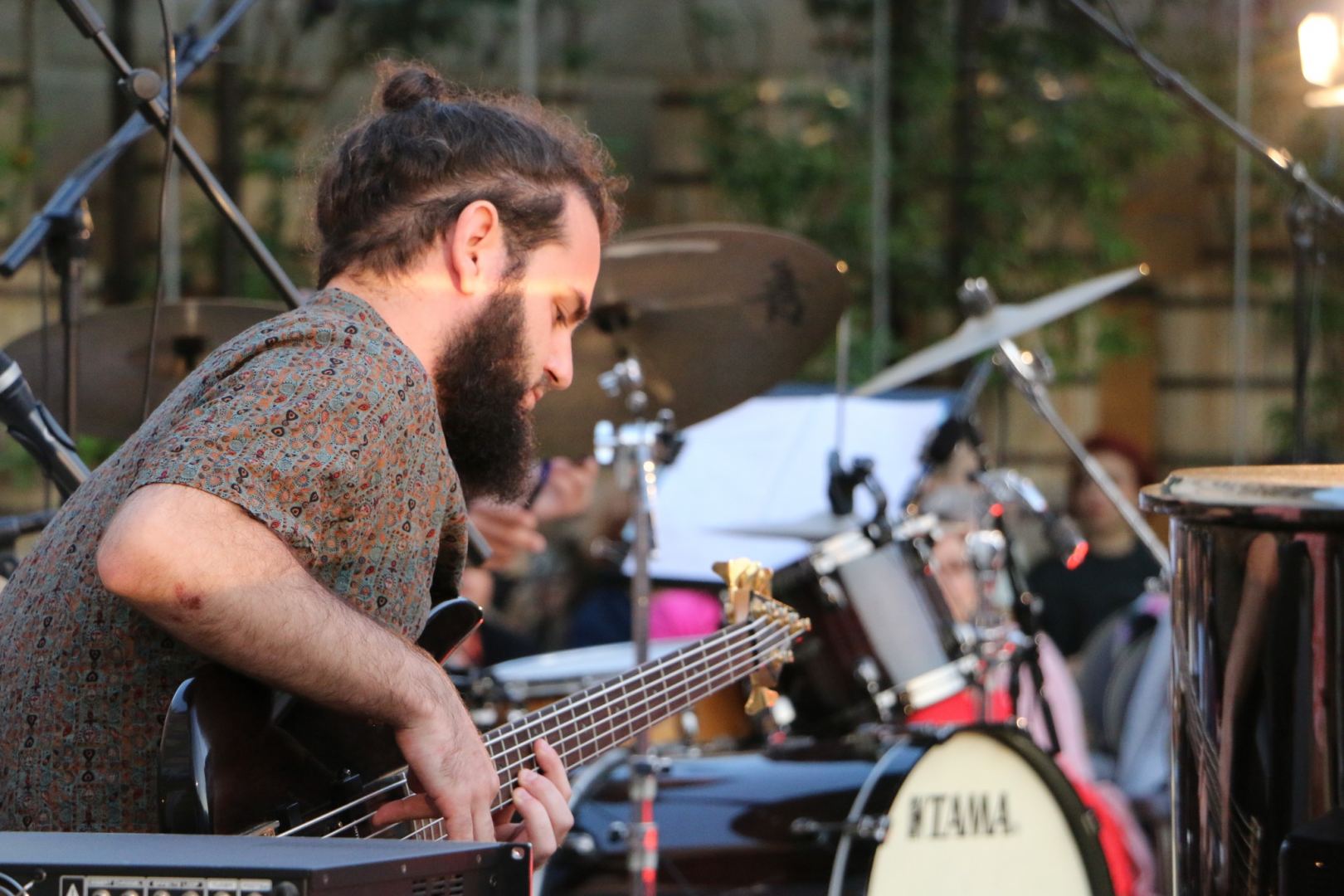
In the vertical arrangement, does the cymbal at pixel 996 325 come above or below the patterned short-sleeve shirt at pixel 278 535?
above

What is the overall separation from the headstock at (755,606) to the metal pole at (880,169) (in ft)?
13.3

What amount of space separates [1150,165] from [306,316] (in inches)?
230

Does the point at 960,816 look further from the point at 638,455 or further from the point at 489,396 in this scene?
the point at 489,396

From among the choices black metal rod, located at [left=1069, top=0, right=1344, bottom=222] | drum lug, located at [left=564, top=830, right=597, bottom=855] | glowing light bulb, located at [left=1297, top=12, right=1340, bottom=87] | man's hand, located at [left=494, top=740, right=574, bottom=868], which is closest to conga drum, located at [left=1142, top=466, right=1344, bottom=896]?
man's hand, located at [left=494, top=740, right=574, bottom=868]

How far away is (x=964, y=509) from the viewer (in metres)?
4.45

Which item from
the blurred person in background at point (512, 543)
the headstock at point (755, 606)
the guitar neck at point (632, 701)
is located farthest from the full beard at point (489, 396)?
the headstock at point (755, 606)

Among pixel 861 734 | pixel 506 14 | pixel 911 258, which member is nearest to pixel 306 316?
pixel 861 734

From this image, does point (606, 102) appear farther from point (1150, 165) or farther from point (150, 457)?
point (150, 457)

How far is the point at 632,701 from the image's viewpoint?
83.4 inches

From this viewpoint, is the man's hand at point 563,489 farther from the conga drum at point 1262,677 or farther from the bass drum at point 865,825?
the conga drum at point 1262,677

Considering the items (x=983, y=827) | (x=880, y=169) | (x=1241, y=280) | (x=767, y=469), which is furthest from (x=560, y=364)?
(x=1241, y=280)

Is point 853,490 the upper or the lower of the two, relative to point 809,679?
upper

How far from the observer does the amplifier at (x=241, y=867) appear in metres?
1.18

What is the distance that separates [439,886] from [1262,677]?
2.81 feet
